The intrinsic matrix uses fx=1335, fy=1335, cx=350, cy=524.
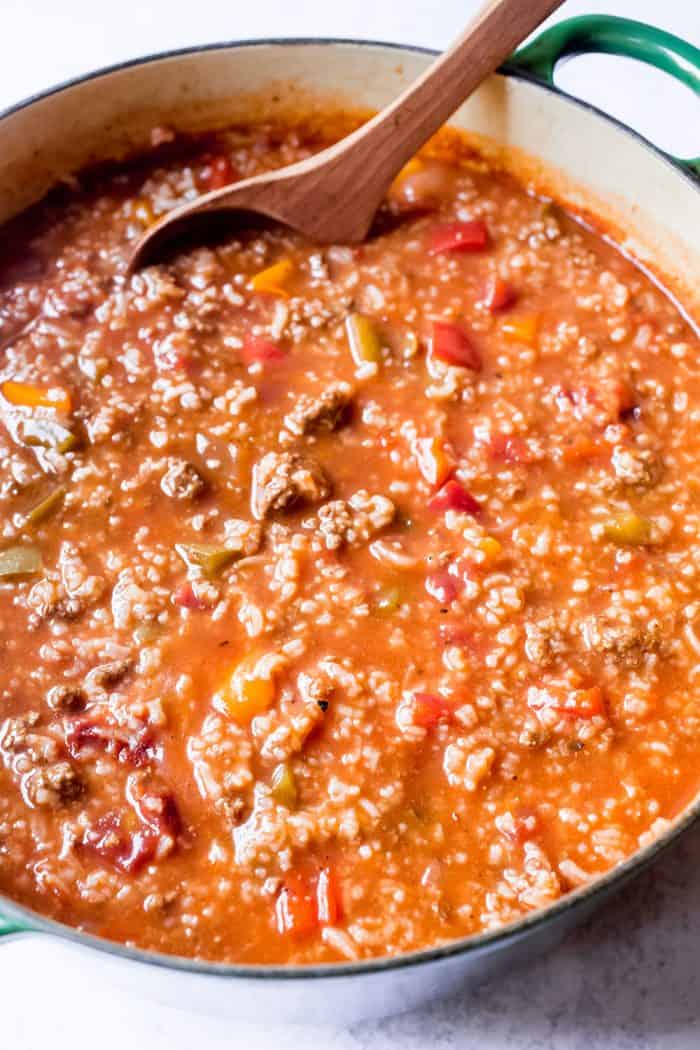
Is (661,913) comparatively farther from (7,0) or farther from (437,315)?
(7,0)

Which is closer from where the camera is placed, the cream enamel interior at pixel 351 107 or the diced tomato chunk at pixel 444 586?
the diced tomato chunk at pixel 444 586

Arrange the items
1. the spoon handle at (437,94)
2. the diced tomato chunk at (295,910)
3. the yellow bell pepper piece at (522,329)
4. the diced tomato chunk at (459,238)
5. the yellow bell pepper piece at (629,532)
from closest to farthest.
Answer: the diced tomato chunk at (295,910)
the yellow bell pepper piece at (629,532)
the spoon handle at (437,94)
the yellow bell pepper piece at (522,329)
the diced tomato chunk at (459,238)

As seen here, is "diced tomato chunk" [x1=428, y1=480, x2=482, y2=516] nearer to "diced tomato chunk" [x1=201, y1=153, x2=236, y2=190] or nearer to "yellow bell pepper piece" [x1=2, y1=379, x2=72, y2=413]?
"yellow bell pepper piece" [x1=2, y1=379, x2=72, y2=413]

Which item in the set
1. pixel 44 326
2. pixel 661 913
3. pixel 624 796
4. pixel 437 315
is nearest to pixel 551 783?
pixel 624 796

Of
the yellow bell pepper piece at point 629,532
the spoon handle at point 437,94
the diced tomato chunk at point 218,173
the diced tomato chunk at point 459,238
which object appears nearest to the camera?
the yellow bell pepper piece at point 629,532

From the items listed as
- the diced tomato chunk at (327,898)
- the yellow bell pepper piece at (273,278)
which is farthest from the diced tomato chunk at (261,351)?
the diced tomato chunk at (327,898)

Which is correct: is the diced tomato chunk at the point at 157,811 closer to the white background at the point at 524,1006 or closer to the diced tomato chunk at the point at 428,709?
the white background at the point at 524,1006
